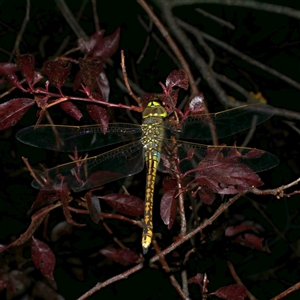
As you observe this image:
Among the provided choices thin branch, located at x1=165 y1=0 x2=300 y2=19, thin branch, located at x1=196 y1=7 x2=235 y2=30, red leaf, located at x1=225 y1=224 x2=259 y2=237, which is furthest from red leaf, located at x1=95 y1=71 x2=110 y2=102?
thin branch, located at x1=196 y1=7 x2=235 y2=30

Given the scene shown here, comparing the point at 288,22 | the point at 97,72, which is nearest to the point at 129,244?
the point at 97,72

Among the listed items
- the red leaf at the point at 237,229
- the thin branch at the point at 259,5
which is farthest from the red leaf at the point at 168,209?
the thin branch at the point at 259,5

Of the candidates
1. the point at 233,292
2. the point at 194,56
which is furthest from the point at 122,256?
the point at 194,56

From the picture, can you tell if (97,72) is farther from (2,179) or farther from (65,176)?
(2,179)

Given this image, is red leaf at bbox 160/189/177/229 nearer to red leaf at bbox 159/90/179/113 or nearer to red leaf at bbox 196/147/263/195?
red leaf at bbox 196/147/263/195

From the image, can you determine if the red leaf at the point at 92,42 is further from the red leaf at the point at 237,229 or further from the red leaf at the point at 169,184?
the red leaf at the point at 237,229

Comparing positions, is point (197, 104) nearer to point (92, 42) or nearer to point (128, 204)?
point (128, 204)
